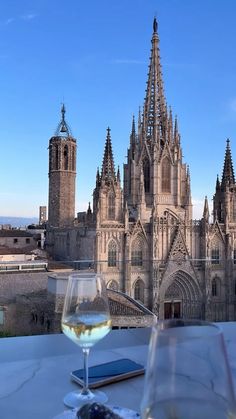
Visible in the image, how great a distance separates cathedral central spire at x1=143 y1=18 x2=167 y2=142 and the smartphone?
91.2 ft

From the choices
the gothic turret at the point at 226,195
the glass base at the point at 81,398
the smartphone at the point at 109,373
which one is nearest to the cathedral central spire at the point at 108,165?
the gothic turret at the point at 226,195

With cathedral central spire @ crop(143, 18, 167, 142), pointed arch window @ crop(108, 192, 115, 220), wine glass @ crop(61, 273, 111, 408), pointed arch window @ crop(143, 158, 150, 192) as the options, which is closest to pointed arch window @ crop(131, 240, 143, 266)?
pointed arch window @ crop(108, 192, 115, 220)

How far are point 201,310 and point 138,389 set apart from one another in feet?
85.5

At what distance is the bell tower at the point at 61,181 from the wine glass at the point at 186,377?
2986 cm

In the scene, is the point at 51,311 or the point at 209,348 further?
the point at 51,311

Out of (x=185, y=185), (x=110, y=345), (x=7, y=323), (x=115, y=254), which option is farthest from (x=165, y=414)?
(x=185, y=185)

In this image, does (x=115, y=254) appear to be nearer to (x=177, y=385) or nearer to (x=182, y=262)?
(x=182, y=262)

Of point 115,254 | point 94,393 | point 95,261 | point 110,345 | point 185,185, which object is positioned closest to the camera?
point 94,393

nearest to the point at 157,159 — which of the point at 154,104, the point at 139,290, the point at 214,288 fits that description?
the point at 154,104

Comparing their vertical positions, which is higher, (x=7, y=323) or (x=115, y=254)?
(x=115, y=254)

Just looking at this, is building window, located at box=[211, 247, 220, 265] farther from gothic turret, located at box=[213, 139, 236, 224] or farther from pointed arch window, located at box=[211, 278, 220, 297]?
gothic turret, located at box=[213, 139, 236, 224]

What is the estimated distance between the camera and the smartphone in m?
1.69

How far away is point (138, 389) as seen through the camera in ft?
5.45

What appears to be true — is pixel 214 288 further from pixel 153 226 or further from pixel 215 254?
pixel 153 226
